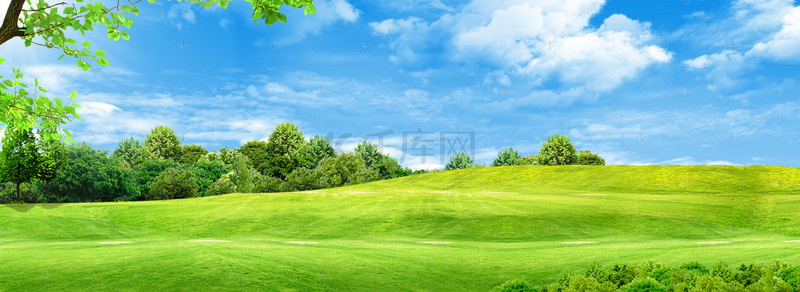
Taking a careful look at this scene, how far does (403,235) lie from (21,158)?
3314cm

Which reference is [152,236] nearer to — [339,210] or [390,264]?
[339,210]

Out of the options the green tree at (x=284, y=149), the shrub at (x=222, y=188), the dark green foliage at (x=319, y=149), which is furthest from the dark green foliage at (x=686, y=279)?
the dark green foliage at (x=319, y=149)

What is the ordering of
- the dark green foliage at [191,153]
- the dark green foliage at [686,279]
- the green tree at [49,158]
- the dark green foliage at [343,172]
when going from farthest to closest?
the dark green foliage at [191,153], the dark green foliage at [343,172], the green tree at [49,158], the dark green foliage at [686,279]

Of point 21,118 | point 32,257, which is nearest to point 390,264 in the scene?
point 21,118

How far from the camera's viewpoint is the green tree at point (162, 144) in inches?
3740

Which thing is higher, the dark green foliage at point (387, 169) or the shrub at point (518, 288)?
the dark green foliage at point (387, 169)

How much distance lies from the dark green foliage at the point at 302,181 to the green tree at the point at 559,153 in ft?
130

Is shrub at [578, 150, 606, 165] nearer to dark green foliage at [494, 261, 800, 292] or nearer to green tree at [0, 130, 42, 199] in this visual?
green tree at [0, 130, 42, 199]

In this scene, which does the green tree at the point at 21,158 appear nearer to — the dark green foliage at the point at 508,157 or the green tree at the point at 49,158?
the green tree at the point at 49,158

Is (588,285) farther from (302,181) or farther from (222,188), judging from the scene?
(222,188)

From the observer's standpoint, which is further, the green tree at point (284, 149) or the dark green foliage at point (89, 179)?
the green tree at point (284, 149)

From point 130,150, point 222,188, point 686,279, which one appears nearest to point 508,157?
point 222,188

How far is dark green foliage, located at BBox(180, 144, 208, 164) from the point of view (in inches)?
3918

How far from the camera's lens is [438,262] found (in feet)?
46.5
